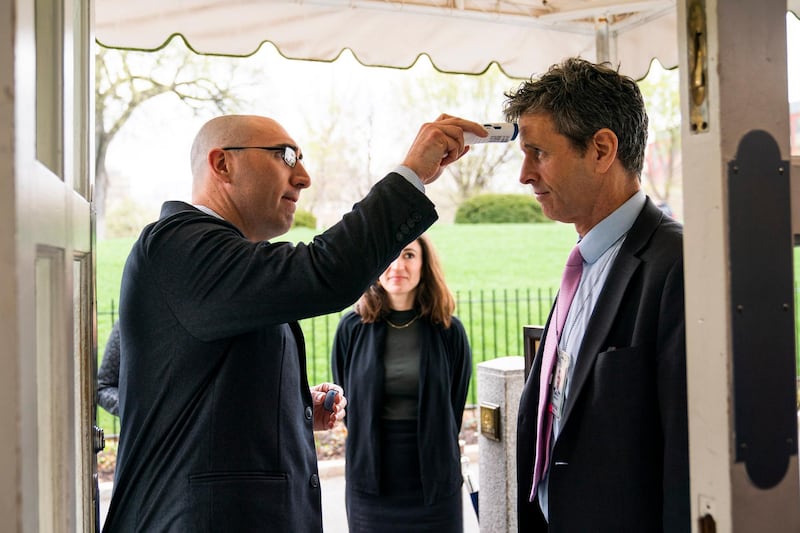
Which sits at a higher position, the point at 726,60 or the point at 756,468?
the point at 726,60

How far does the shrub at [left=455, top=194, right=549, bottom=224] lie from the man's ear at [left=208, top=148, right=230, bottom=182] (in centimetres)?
1616

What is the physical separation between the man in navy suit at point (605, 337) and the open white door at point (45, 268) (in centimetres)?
120

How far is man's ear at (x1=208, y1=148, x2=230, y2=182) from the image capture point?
2.11 m

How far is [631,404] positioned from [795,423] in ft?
2.55

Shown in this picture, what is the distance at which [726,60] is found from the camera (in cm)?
98

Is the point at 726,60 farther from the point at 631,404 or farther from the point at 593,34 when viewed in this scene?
the point at 593,34

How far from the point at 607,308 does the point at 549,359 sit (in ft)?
1.26

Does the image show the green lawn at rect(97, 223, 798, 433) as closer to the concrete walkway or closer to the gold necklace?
the concrete walkway

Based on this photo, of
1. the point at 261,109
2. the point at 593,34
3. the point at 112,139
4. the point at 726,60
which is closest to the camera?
the point at 726,60

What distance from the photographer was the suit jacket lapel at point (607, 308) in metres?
1.87

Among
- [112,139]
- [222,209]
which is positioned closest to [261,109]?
[112,139]

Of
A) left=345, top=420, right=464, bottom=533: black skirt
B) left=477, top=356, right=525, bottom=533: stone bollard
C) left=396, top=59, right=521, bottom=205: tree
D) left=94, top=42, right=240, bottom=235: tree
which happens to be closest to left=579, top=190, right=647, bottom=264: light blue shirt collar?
left=477, top=356, right=525, bottom=533: stone bollard

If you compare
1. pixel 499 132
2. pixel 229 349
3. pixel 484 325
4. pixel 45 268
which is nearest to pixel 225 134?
pixel 229 349

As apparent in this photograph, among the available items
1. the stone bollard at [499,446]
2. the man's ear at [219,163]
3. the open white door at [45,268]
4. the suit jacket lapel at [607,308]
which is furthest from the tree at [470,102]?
the open white door at [45,268]
